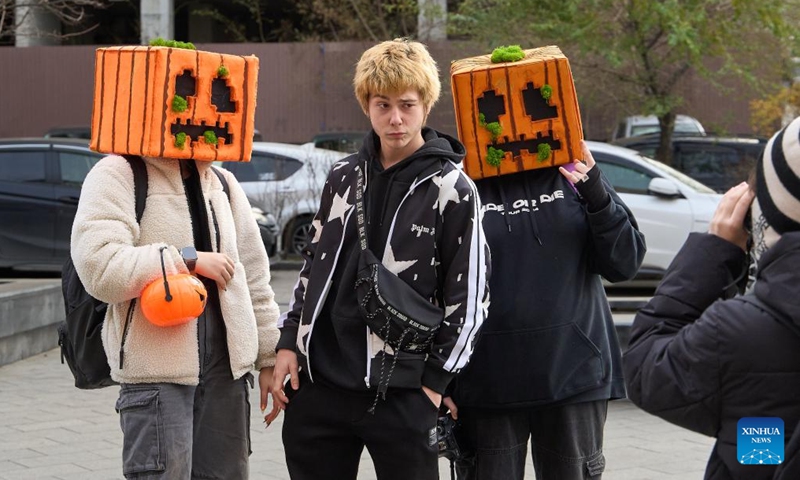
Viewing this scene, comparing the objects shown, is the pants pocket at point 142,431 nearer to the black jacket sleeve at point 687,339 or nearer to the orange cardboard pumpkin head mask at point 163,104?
the orange cardboard pumpkin head mask at point 163,104

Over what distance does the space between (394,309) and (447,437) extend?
603mm

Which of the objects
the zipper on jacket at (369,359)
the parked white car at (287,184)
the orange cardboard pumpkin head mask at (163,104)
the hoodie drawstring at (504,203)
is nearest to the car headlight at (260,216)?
the parked white car at (287,184)

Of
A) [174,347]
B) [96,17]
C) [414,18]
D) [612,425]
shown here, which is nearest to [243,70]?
[174,347]

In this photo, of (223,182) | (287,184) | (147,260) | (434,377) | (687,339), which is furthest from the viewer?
(287,184)

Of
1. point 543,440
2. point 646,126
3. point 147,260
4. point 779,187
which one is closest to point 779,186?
point 779,187

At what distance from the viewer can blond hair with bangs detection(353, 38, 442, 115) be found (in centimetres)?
376

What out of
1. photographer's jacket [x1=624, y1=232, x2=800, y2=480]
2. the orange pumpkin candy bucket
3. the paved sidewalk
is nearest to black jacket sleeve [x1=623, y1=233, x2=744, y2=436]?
photographer's jacket [x1=624, y1=232, x2=800, y2=480]

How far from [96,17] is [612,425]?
36533 mm

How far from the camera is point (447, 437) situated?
397 cm

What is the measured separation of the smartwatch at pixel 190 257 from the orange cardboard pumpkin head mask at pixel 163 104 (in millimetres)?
329

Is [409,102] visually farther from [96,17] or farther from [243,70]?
[96,17]

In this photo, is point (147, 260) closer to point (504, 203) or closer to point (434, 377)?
point (434, 377)

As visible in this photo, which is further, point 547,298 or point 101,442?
point 101,442

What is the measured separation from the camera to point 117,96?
13.5 feet
